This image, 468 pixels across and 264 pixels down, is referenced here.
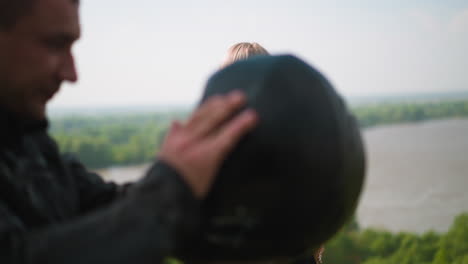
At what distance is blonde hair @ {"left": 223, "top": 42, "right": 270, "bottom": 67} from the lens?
70.7 inches

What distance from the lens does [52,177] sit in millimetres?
608

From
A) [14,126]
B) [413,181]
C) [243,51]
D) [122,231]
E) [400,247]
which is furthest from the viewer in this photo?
[413,181]

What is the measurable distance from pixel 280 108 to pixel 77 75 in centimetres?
25

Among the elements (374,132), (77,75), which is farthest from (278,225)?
(374,132)

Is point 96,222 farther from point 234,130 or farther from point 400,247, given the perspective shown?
point 400,247

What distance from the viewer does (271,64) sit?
1.94 ft

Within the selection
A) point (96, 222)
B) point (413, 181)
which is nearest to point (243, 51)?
point (96, 222)

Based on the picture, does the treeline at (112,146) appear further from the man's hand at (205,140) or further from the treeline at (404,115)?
the man's hand at (205,140)

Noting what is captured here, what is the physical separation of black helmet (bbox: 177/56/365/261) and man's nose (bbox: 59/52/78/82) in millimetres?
160

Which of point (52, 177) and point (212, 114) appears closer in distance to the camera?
point (212, 114)

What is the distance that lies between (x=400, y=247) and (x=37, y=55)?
→ 14.1 metres

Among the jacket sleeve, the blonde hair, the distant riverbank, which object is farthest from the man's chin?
the distant riverbank

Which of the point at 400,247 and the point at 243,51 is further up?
the point at 243,51

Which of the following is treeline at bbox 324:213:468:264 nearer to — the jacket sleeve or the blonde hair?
the blonde hair
